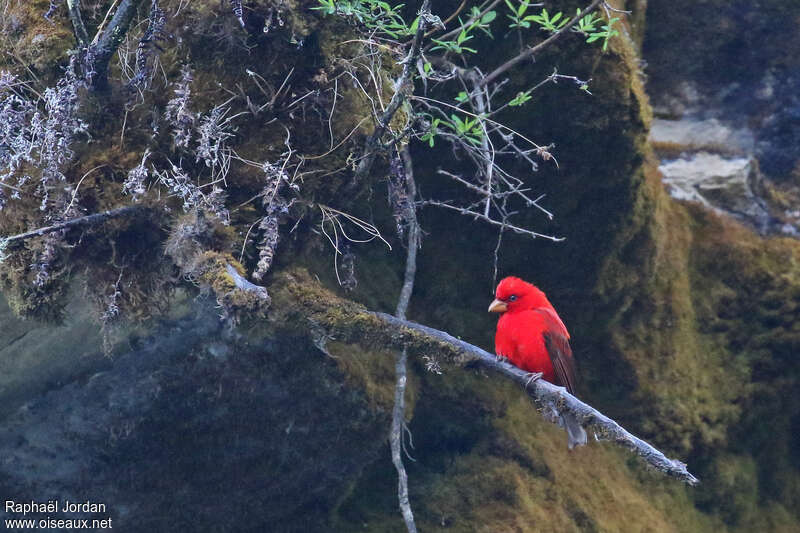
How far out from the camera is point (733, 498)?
5043mm

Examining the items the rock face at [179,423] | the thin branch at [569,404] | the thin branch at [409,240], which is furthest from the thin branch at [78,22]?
the thin branch at [569,404]

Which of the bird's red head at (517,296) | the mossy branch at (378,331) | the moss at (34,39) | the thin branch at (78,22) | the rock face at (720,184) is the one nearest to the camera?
the thin branch at (78,22)

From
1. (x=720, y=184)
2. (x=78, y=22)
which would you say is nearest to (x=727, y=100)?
(x=720, y=184)

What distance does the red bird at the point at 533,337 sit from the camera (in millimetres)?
3992

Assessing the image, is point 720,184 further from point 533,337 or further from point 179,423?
point 179,423

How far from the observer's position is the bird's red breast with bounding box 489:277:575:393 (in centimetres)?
401

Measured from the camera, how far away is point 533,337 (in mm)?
4012

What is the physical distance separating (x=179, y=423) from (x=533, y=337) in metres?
2.15

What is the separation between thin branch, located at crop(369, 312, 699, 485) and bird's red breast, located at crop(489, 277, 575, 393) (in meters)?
0.81

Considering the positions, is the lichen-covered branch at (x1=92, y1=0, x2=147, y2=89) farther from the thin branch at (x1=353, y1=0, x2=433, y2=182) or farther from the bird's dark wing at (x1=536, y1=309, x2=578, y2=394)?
the bird's dark wing at (x1=536, y1=309, x2=578, y2=394)

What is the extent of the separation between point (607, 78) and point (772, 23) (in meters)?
2.77

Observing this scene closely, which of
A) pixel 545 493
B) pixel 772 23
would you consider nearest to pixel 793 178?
pixel 772 23

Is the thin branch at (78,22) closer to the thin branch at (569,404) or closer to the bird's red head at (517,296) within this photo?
the thin branch at (569,404)

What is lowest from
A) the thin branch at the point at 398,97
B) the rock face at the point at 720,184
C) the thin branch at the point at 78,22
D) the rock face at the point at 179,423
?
the rock face at the point at 179,423
